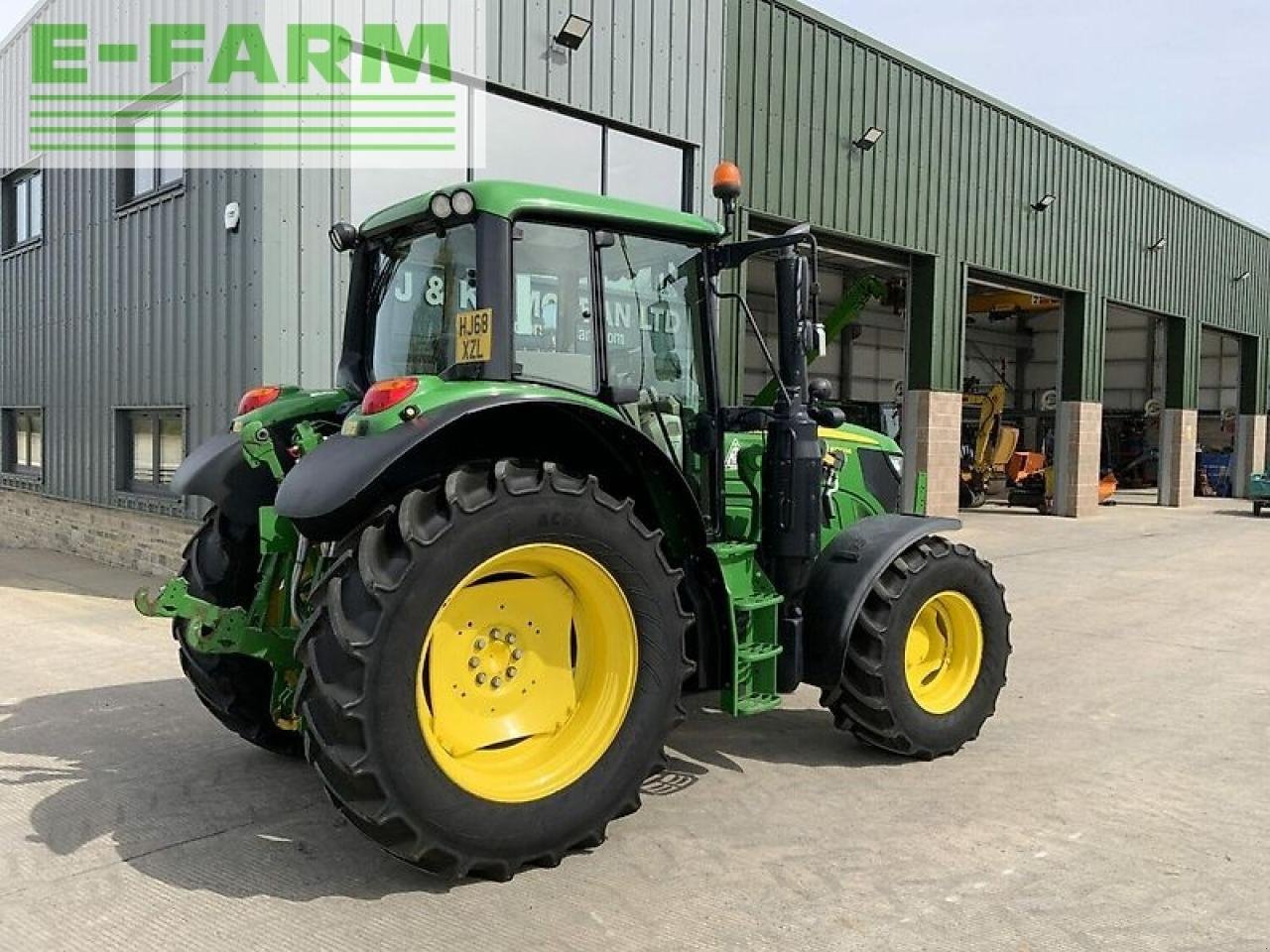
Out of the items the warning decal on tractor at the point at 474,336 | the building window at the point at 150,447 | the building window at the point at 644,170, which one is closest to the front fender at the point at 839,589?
the warning decal on tractor at the point at 474,336

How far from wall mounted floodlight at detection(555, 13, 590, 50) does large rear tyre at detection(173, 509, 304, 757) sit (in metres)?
7.06

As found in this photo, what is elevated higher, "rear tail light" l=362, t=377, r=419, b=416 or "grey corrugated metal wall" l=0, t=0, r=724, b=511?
"grey corrugated metal wall" l=0, t=0, r=724, b=511

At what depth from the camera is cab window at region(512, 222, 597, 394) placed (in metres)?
3.83

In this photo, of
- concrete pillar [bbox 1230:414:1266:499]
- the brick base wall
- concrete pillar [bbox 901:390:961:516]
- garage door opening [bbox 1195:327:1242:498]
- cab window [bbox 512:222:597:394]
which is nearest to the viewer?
cab window [bbox 512:222:597:394]

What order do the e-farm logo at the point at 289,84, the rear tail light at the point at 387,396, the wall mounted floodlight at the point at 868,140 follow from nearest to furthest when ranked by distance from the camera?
the rear tail light at the point at 387,396 → the e-farm logo at the point at 289,84 → the wall mounted floodlight at the point at 868,140

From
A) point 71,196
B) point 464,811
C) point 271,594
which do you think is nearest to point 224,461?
point 271,594

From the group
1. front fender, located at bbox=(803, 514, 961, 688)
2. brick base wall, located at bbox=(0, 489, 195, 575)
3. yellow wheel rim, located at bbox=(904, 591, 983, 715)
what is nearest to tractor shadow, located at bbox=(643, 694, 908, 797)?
yellow wheel rim, located at bbox=(904, 591, 983, 715)

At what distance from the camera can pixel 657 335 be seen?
170 inches

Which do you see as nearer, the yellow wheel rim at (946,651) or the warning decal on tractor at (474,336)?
the warning decal on tractor at (474,336)

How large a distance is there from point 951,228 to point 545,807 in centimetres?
1442

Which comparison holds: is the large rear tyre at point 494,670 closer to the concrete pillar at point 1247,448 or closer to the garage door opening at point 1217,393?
the concrete pillar at point 1247,448

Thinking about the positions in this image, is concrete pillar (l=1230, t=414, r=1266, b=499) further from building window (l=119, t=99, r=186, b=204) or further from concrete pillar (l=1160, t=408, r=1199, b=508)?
building window (l=119, t=99, r=186, b=204)

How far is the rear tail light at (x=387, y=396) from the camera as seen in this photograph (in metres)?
3.41

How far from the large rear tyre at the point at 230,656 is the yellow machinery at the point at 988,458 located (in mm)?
19276
